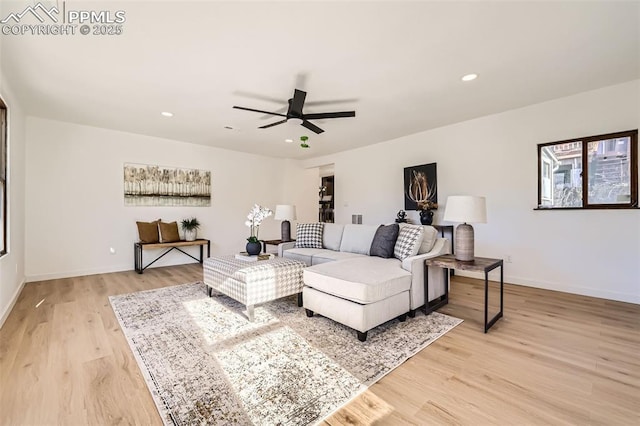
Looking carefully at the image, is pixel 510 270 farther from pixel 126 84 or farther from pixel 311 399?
pixel 126 84

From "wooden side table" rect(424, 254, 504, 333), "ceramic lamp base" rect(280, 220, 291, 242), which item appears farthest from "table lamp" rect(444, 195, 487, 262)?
"ceramic lamp base" rect(280, 220, 291, 242)

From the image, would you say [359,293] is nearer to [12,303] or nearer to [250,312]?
[250,312]

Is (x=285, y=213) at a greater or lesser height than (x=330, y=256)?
greater

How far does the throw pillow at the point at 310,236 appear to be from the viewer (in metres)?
4.32

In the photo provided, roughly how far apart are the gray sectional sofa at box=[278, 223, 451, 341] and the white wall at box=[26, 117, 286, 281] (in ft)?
12.5

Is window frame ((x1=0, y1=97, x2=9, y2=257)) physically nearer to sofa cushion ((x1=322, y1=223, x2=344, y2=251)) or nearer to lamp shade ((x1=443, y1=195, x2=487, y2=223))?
sofa cushion ((x1=322, y1=223, x2=344, y2=251))

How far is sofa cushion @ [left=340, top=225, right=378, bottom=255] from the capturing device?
3.79 m

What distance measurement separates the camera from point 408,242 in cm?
312

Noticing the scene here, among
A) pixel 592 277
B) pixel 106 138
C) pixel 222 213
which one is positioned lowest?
pixel 592 277

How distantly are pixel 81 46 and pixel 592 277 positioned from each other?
6022 millimetres

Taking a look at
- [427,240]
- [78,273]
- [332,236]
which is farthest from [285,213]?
Result: [78,273]

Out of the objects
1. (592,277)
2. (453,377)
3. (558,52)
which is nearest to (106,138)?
(453,377)

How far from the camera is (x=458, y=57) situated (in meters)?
2.61

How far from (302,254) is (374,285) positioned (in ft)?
5.72
